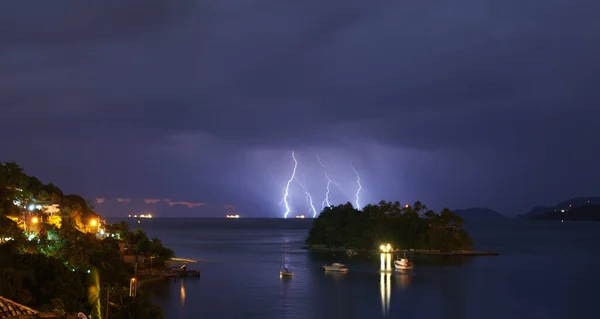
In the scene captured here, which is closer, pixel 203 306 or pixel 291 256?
pixel 203 306

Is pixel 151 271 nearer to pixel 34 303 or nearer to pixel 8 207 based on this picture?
pixel 8 207

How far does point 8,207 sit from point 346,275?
38025mm

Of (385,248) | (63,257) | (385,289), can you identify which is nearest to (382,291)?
(385,289)

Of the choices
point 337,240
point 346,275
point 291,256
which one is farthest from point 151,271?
point 337,240

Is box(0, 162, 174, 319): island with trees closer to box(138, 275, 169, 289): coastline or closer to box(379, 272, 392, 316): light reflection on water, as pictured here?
box(138, 275, 169, 289): coastline

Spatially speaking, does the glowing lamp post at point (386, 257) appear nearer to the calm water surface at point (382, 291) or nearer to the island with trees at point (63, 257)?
the calm water surface at point (382, 291)

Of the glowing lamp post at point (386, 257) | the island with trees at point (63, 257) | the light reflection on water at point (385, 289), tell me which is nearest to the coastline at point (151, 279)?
the island with trees at point (63, 257)

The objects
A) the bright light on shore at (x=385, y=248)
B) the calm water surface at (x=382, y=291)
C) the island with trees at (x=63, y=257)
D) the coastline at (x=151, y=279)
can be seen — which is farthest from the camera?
the bright light on shore at (x=385, y=248)

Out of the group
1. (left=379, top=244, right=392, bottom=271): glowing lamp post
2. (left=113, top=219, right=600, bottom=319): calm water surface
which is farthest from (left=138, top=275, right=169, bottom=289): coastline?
(left=379, top=244, right=392, bottom=271): glowing lamp post

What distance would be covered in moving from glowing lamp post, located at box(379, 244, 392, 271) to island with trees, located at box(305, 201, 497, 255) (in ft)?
8.08

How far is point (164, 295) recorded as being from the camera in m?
52.1

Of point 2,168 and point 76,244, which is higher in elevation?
point 2,168

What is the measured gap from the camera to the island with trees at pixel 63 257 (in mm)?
32125

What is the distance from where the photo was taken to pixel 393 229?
116 meters
